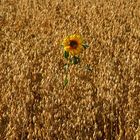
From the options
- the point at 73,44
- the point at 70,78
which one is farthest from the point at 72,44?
the point at 70,78

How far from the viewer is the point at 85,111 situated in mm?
3020

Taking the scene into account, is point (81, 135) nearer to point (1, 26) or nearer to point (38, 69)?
point (38, 69)

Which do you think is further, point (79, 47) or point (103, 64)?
point (103, 64)

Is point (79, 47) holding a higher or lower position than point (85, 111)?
higher

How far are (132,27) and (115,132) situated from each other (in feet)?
6.92

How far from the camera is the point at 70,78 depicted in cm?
350

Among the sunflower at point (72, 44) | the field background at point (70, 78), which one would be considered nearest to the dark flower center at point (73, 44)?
the sunflower at point (72, 44)

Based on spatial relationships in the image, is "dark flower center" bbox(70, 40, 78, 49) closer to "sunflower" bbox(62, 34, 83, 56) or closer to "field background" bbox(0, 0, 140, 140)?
"sunflower" bbox(62, 34, 83, 56)

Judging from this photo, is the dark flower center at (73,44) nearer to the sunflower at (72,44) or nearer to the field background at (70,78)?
the sunflower at (72,44)

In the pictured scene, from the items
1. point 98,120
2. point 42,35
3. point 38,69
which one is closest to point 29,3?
point 42,35

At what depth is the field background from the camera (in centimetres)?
288

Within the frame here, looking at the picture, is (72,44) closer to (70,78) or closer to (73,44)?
(73,44)

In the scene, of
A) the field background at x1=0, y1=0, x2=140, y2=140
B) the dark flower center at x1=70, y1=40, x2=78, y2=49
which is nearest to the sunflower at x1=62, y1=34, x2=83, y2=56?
the dark flower center at x1=70, y1=40, x2=78, y2=49

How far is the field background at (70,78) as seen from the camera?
9.43 feet
